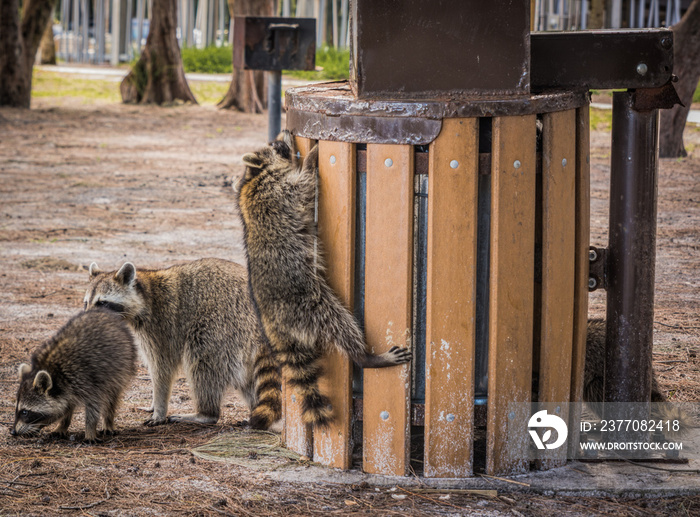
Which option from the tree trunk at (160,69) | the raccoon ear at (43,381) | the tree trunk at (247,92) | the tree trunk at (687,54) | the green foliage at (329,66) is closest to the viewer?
the raccoon ear at (43,381)

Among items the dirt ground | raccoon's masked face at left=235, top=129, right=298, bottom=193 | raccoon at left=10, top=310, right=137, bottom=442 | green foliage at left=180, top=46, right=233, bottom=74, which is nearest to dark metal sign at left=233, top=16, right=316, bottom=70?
the dirt ground

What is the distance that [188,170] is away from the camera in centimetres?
1222

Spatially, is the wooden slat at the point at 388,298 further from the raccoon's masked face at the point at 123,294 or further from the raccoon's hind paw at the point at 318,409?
the raccoon's masked face at the point at 123,294

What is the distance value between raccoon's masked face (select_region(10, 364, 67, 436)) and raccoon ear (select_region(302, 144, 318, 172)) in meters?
1.71

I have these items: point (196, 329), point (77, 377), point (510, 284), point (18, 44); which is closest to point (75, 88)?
point (18, 44)

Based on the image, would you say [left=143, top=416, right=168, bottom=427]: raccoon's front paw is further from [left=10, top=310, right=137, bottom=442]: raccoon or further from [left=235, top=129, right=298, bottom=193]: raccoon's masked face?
[left=235, top=129, right=298, bottom=193]: raccoon's masked face

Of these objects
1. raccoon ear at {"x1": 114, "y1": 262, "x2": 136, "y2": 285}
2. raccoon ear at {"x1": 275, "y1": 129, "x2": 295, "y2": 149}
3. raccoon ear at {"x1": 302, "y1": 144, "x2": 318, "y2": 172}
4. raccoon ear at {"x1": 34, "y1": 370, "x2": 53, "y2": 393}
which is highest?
raccoon ear at {"x1": 275, "y1": 129, "x2": 295, "y2": 149}

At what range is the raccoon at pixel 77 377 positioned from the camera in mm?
4309

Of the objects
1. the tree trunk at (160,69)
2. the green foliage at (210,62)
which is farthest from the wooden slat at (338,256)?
the green foliage at (210,62)

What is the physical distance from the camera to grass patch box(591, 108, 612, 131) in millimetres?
15577

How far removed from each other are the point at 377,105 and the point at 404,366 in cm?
99

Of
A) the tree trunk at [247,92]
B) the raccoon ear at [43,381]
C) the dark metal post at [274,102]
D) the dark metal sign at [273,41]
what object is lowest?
the raccoon ear at [43,381]

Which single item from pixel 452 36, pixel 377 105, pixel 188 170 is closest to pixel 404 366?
pixel 377 105

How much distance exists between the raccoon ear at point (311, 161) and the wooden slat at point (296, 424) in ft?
0.27
